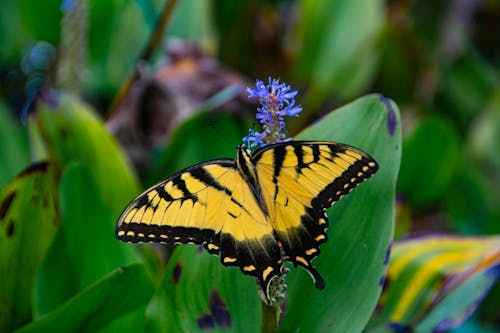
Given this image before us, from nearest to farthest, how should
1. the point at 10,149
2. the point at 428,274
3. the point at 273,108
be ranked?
the point at 273,108 → the point at 428,274 → the point at 10,149

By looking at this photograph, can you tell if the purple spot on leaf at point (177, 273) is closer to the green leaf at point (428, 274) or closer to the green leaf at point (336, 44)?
the green leaf at point (428, 274)

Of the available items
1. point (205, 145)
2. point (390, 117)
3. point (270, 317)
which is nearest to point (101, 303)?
point (270, 317)

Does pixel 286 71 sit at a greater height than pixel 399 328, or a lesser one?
greater

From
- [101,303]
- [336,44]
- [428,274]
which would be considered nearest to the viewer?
[101,303]

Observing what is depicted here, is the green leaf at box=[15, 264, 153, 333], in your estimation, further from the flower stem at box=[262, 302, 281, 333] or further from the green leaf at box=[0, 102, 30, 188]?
the green leaf at box=[0, 102, 30, 188]

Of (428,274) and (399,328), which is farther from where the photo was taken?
(428,274)

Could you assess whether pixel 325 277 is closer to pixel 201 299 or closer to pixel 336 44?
pixel 201 299

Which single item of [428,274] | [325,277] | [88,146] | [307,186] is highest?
[88,146]
